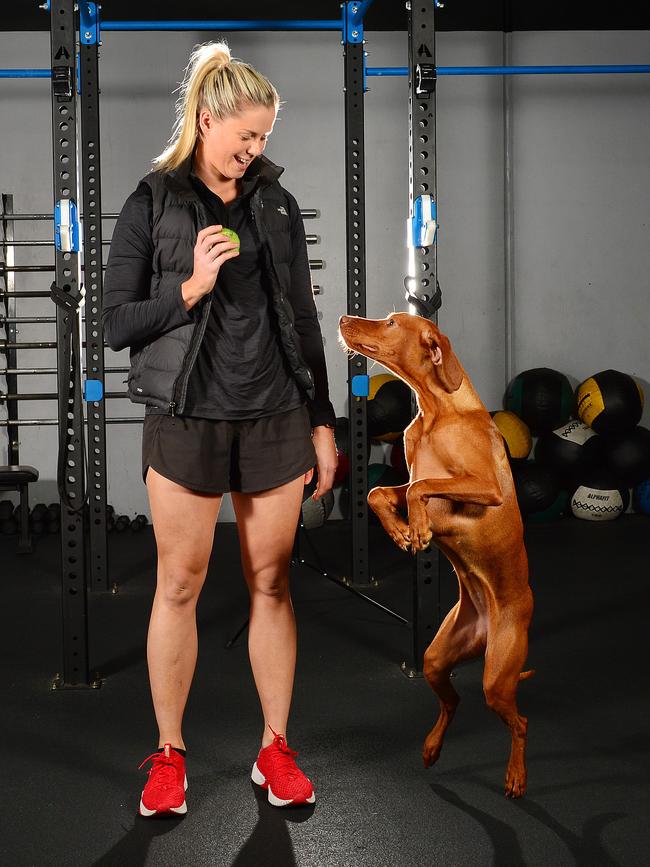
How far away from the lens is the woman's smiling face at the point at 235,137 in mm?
1782

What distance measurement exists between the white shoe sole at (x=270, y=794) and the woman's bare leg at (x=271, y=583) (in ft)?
0.43

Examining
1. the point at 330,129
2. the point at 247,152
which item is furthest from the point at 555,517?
the point at 247,152

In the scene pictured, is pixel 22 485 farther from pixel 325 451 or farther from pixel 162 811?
pixel 325 451

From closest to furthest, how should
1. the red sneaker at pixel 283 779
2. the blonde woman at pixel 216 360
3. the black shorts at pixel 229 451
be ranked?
the blonde woman at pixel 216 360 < the black shorts at pixel 229 451 < the red sneaker at pixel 283 779

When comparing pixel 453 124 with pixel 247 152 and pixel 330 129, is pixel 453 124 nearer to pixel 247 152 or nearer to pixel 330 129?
pixel 330 129

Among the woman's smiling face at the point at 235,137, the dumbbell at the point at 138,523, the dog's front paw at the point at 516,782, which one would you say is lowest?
the dog's front paw at the point at 516,782

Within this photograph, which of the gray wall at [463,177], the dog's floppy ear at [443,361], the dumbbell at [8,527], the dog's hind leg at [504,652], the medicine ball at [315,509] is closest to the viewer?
the dog's floppy ear at [443,361]

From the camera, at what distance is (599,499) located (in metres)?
5.71

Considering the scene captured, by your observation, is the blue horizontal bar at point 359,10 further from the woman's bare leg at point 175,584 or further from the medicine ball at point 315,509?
the woman's bare leg at point 175,584

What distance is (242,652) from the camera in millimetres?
3381

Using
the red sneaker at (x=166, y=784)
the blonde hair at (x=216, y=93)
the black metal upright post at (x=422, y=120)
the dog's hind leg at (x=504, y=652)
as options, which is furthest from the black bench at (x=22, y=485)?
the dog's hind leg at (x=504, y=652)

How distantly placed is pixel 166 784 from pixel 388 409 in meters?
3.68

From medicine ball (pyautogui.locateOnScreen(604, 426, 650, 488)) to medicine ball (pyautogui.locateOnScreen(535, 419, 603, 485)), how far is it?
0.31ft

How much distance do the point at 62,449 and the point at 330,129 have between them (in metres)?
3.99
